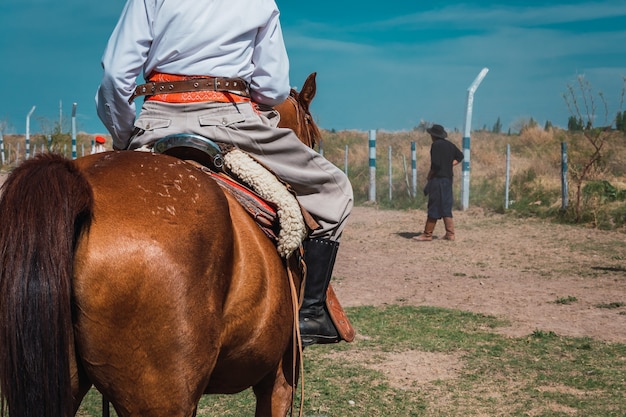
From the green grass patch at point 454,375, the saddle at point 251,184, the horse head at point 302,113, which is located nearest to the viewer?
the saddle at point 251,184

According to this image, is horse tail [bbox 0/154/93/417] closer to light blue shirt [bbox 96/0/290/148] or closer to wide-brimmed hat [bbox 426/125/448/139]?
light blue shirt [bbox 96/0/290/148]

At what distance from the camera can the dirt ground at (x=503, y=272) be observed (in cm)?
808

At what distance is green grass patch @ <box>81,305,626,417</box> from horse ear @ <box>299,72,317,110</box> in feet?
6.66

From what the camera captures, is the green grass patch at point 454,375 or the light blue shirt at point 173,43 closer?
the light blue shirt at point 173,43

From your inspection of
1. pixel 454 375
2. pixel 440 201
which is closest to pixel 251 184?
pixel 454 375

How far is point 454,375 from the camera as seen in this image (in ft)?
19.2

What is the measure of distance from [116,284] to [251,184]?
0.98 meters

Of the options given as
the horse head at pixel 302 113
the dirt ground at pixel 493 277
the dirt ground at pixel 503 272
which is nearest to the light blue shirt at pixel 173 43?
the horse head at pixel 302 113

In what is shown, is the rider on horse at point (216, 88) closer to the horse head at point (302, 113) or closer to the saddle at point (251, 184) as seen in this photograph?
the saddle at point (251, 184)

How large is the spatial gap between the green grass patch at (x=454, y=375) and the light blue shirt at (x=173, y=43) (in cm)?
257

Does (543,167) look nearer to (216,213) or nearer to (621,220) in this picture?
(621,220)

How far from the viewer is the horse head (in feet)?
13.4

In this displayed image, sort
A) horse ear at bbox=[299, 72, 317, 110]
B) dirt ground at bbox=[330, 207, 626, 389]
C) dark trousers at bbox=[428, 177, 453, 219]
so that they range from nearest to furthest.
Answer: horse ear at bbox=[299, 72, 317, 110]
dirt ground at bbox=[330, 207, 626, 389]
dark trousers at bbox=[428, 177, 453, 219]

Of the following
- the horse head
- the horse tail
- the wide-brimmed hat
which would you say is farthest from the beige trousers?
the wide-brimmed hat
